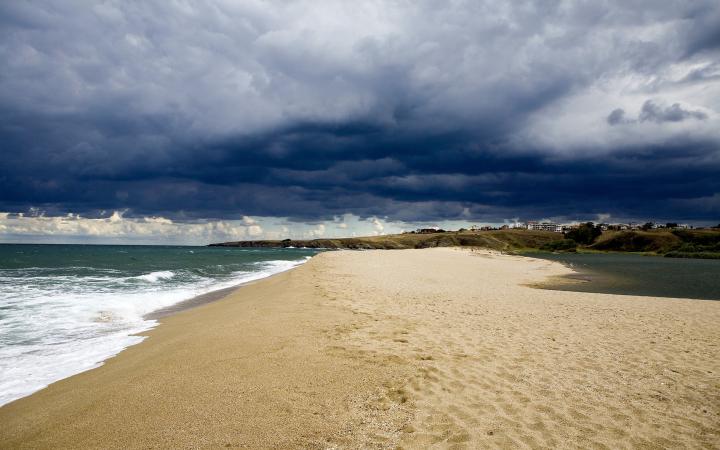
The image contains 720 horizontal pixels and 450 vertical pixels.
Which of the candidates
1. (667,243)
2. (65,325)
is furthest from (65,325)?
(667,243)

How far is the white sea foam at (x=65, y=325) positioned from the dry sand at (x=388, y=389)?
96 centimetres

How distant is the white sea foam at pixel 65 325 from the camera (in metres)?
8.65

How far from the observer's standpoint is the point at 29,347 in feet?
35.0

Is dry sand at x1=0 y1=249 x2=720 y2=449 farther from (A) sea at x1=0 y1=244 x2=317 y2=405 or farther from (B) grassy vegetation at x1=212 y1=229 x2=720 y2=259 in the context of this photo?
(B) grassy vegetation at x1=212 y1=229 x2=720 y2=259

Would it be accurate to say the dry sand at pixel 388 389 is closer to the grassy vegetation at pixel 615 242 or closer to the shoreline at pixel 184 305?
the shoreline at pixel 184 305

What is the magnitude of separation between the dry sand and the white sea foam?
37.9 inches

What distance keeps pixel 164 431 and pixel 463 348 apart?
6.26 m

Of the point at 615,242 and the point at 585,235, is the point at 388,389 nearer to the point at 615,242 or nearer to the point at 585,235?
the point at 615,242

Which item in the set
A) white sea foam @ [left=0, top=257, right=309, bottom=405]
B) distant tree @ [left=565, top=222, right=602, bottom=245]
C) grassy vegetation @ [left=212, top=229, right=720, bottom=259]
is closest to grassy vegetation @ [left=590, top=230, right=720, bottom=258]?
grassy vegetation @ [left=212, top=229, right=720, bottom=259]

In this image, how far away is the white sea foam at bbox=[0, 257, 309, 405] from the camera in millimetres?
8648

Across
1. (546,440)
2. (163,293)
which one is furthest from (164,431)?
(163,293)

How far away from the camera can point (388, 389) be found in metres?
6.13

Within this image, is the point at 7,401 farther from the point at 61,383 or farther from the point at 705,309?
the point at 705,309

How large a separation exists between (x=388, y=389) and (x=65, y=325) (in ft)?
43.9
